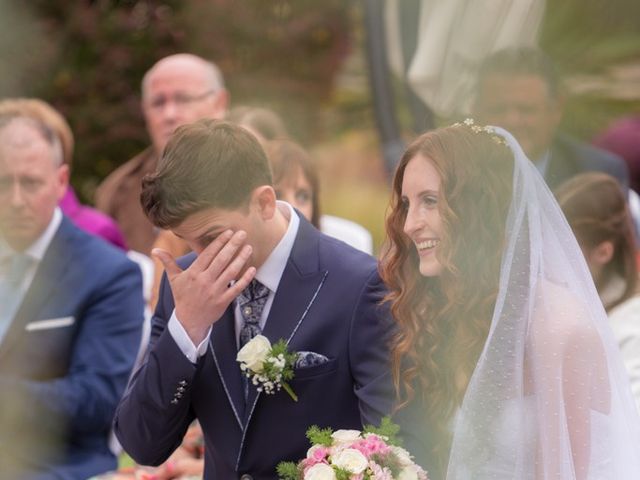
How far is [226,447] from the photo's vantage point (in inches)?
93.6

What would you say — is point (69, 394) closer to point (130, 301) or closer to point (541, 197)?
point (130, 301)

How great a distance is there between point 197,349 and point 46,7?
0.97 m

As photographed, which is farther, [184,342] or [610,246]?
[610,246]

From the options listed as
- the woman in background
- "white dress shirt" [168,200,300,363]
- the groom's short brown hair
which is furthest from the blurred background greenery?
the woman in background

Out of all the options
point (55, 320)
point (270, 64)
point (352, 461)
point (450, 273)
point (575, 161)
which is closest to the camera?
point (352, 461)

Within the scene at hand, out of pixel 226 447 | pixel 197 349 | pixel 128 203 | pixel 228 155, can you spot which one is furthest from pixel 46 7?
pixel 128 203

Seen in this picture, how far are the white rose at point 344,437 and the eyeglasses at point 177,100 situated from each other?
2325 mm

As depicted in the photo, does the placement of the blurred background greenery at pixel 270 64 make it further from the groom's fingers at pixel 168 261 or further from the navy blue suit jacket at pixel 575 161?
the navy blue suit jacket at pixel 575 161

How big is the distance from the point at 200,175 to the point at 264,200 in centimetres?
15

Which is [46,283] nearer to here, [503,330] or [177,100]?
[177,100]

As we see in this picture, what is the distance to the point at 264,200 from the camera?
7.38ft

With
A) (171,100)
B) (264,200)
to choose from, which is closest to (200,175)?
(264,200)

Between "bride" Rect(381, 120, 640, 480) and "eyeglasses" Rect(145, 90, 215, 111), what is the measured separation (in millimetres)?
2116

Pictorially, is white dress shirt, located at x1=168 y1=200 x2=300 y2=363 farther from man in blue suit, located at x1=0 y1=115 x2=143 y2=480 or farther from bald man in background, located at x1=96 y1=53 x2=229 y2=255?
bald man in background, located at x1=96 y1=53 x2=229 y2=255
